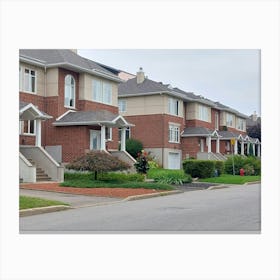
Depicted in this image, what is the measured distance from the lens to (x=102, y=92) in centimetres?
2955

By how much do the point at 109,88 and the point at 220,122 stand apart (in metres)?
10.4

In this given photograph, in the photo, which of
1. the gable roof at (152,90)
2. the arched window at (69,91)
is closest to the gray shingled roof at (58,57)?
the arched window at (69,91)

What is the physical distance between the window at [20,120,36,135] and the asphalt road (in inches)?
370

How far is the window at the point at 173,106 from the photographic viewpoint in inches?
1407

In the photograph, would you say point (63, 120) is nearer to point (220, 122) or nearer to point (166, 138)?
point (166, 138)

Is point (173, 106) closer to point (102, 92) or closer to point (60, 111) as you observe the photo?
point (102, 92)

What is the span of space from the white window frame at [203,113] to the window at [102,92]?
836cm

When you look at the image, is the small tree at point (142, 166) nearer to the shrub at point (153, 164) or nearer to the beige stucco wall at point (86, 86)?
the shrub at point (153, 164)

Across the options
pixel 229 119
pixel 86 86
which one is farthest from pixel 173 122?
pixel 86 86

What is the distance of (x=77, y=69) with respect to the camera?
26609 mm

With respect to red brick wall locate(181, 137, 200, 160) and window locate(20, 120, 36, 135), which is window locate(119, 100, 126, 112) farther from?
window locate(20, 120, 36, 135)
